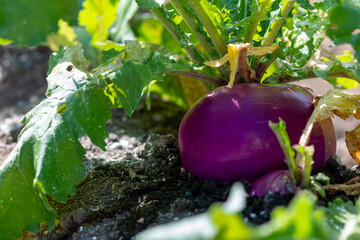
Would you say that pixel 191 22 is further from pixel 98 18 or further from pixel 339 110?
pixel 98 18

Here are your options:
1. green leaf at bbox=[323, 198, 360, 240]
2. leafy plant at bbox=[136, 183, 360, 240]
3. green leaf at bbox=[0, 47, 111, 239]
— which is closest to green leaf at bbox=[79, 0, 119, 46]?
green leaf at bbox=[0, 47, 111, 239]

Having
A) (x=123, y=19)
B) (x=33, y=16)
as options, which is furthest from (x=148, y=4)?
(x=123, y=19)

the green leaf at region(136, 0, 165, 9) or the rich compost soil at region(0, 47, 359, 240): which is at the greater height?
the green leaf at region(136, 0, 165, 9)

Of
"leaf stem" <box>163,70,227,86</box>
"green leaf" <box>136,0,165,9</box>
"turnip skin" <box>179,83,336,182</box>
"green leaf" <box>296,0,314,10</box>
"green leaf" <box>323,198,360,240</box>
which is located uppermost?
"green leaf" <box>136,0,165,9</box>

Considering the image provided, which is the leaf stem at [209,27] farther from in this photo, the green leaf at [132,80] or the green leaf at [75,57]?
the green leaf at [75,57]

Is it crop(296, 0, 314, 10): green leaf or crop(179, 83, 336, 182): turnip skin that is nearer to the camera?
crop(179, 83, 336, 182): turnip skin

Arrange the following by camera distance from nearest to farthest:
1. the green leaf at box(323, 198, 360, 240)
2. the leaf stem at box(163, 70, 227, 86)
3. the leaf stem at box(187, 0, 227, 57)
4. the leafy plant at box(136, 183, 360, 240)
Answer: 1. the leafy plant at box(136, 183, 360, 240)
2. the green leaf at box(323, 198, 360, 240)
3. the leaf stem at box(187, 0, 227, 57)
4. the leaf stem at box(163, 70, 227, 86)

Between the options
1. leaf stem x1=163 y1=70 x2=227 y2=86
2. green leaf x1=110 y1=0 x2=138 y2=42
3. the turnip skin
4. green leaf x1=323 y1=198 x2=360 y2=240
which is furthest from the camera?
green leaf x1=110 y1=0 x2=138 y2=42

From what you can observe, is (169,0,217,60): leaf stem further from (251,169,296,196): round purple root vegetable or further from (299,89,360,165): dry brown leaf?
(251,169,296,196): round purple root vegetable
